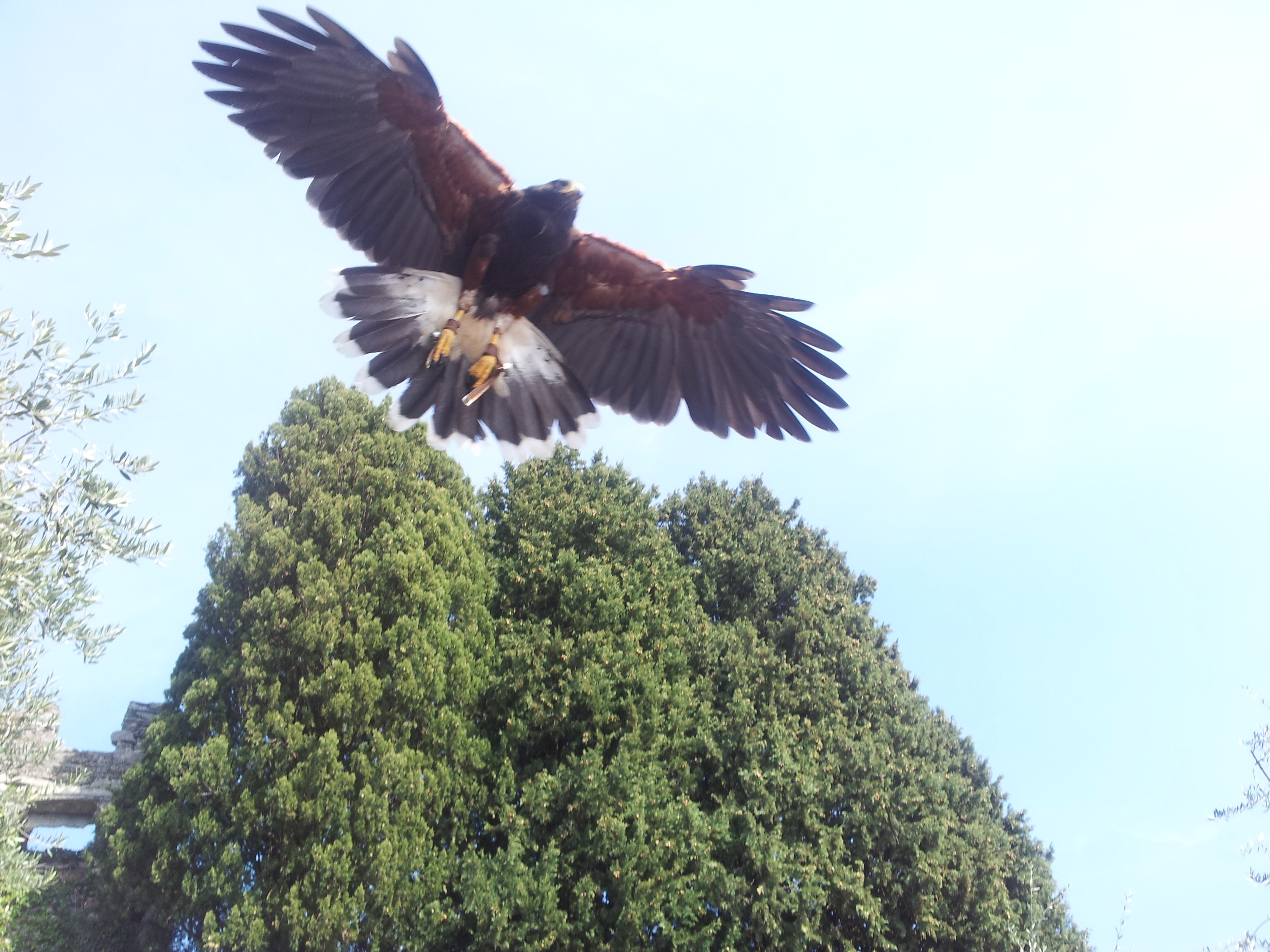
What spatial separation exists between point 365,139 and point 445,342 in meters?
1.33

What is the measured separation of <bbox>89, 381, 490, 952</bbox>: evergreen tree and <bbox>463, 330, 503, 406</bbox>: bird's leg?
4403mm

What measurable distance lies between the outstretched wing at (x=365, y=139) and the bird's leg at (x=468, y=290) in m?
0.10

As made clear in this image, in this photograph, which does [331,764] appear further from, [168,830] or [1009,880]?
[1009,880]

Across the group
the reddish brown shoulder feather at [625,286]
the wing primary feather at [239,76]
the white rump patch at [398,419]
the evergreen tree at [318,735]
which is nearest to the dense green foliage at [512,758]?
the evergreen tree at [318,735]

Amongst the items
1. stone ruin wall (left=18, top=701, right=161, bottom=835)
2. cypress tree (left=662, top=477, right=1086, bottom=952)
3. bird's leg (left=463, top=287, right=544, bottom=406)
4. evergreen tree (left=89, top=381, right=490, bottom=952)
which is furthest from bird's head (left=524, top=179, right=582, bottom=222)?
stone ruin wall (left=18, top=701, right=161, bottom=835)

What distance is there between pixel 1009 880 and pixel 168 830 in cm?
1017

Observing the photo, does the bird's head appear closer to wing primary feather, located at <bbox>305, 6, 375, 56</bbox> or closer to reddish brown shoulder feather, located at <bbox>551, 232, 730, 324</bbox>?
reddish brown shoulder feather, located at <bbox>551, 232, 730, 324</bbox>

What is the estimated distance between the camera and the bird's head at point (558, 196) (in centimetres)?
538

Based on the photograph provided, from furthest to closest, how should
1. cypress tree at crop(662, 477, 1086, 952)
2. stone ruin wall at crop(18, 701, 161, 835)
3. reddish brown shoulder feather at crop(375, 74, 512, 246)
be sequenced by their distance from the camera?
stone ruin wall at crop(18, 701, 161, 835) < cypress tree at crop(662, 477, 1086, 952) < reddish brown shoulder feather at crop(375, 74, 512, 246)

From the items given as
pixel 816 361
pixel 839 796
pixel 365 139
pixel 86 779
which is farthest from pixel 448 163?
pixel 86 779

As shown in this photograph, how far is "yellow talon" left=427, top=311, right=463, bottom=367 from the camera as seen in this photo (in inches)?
219

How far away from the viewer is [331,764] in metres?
8.21

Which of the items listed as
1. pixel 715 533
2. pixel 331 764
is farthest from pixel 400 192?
pixel 715 533

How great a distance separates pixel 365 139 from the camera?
5.17 meters
